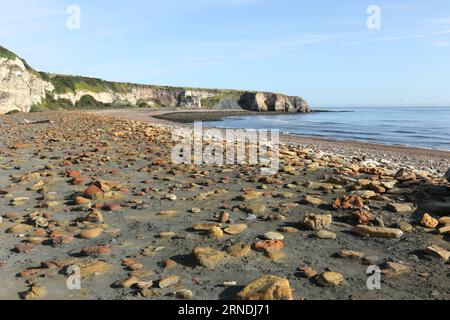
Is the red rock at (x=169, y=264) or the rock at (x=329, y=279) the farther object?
the red rock at (x=169, y=264)

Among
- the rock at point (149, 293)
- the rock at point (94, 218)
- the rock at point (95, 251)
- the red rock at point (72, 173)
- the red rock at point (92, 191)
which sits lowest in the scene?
the rock at point (149, 293)

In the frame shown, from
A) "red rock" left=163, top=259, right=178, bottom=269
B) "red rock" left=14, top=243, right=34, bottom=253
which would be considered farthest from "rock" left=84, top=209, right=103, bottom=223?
"red rock" left=163, top=259, right=178, bottom=269

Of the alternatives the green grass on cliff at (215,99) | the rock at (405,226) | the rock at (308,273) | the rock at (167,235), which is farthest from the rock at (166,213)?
the green grass on cliff at (215,99)

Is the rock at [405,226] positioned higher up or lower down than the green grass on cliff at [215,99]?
lower down

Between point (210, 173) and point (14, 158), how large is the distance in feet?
22.0

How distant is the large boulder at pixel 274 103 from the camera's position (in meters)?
159

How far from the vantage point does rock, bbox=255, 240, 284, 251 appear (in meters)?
5.75

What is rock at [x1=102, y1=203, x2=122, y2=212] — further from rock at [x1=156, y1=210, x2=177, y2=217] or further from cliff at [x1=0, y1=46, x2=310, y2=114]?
cliff at [x1=0, y1=46, x2=310, y2=114]

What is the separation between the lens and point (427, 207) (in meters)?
7.54

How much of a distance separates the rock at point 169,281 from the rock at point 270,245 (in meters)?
1.43

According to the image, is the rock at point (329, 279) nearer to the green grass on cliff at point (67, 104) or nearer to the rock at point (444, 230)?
the rock at point (444, 230)

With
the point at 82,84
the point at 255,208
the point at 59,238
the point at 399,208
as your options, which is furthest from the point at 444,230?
the point at 82,84

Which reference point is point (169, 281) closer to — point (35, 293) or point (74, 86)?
point (35, 293)
